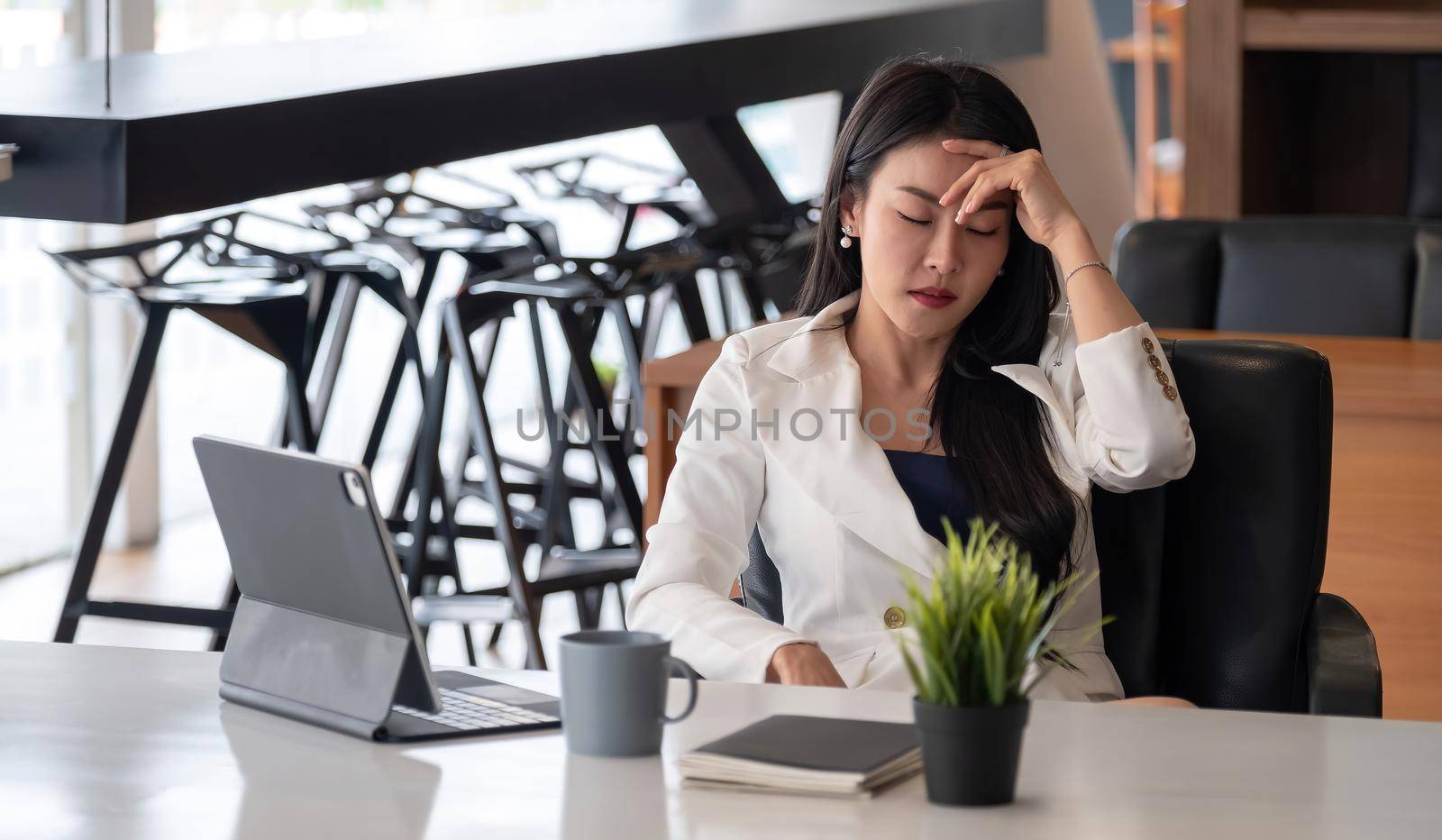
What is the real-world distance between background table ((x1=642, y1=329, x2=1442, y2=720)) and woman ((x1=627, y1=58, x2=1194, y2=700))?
0.75 m

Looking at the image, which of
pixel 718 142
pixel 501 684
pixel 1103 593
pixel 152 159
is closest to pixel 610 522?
pixel 718 142

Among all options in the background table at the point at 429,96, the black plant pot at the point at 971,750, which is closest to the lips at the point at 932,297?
the black plant pot at the point at 971,750

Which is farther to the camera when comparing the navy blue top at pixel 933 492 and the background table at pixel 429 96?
the background table at pixel 429 96

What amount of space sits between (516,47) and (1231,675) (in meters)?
2.29

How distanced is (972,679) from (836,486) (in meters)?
0.72

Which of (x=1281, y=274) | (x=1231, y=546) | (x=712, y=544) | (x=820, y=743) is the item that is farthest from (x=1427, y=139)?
(x=820, y=743)

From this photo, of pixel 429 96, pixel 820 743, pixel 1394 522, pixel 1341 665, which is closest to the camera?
pixel 820 743

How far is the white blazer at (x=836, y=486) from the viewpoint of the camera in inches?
66.6

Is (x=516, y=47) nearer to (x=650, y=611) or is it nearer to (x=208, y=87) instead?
(x=208, y=87)

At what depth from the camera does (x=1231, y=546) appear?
6.03 feet

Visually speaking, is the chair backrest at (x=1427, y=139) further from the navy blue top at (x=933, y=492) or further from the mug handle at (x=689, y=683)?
the mug handle at (x=689, y=683)

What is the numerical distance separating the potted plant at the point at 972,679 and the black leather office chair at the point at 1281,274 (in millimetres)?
2190

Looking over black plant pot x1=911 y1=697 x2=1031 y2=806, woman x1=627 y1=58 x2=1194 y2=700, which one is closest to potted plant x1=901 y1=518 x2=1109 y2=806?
black plant pot x1=911 y1=697 x2=1031 y2=806

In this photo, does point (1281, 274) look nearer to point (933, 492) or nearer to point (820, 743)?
point (933, 492)
